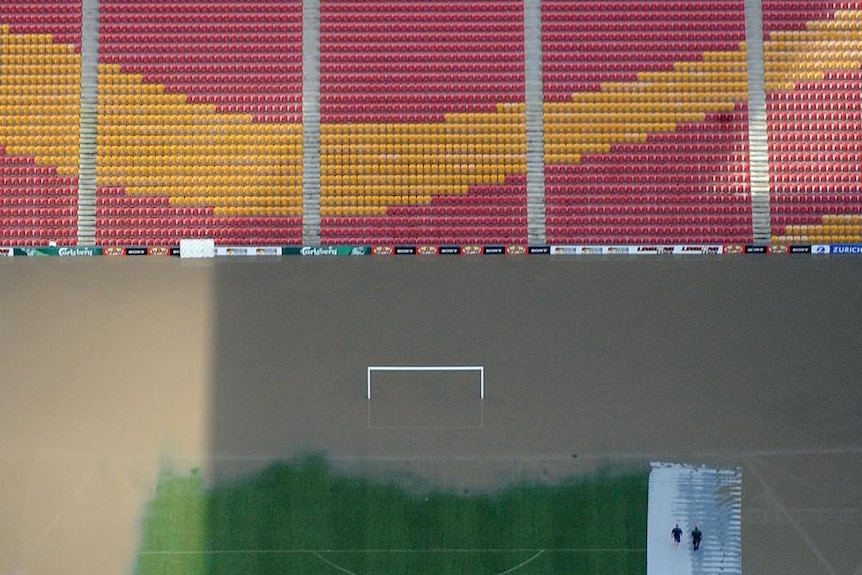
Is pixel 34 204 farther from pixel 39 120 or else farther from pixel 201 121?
pixel 201 121

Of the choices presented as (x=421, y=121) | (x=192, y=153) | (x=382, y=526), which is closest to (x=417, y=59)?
(x=421, y=121)

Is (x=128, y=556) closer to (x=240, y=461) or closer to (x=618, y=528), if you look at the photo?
(x=240, y=461)

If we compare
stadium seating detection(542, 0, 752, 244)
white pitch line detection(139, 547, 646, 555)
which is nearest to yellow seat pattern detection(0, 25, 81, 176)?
white pitch line detection(139, 547, 646, 555)

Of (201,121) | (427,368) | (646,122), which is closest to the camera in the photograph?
(427,368)

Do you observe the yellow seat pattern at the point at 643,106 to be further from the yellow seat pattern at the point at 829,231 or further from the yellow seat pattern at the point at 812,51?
the yellow seat pattern at the point at 829,231

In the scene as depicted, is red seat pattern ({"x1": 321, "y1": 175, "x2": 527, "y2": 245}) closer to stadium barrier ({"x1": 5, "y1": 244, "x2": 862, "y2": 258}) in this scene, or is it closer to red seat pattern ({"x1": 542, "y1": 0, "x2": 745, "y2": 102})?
stadium barrier ({"x1": 5, "y1": 244, "x2": 862, "y2": 258})

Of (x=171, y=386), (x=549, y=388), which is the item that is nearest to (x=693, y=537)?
(x=549, y=388)
